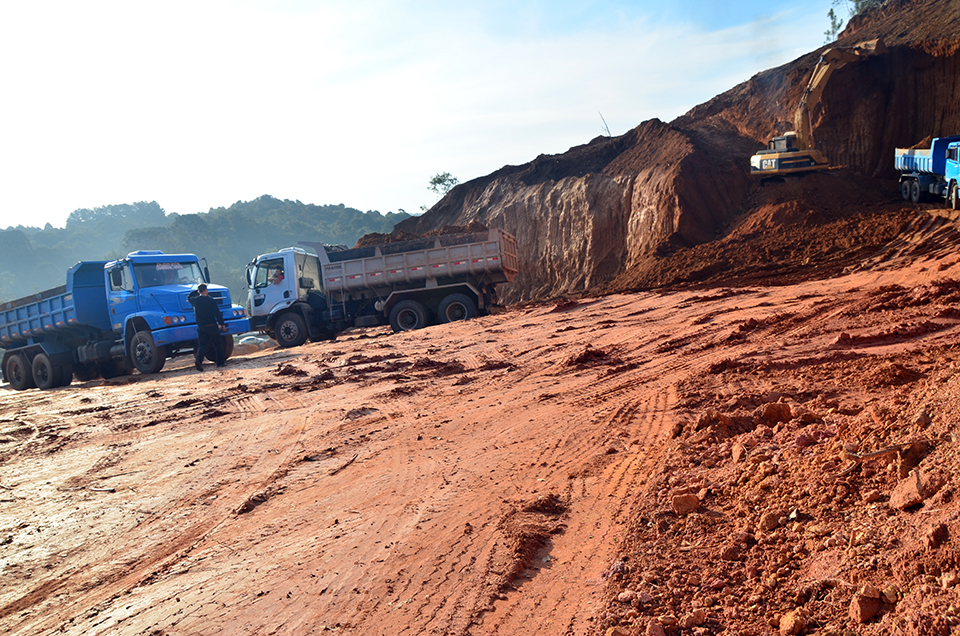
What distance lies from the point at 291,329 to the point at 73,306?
18.1ft

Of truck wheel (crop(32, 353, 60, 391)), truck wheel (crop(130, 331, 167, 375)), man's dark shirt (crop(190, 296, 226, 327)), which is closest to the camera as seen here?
man's dark shirt (crop(190, 296, 226, 327))

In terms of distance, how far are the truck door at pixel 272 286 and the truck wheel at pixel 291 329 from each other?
0.45 metres

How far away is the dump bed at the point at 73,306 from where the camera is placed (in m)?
16.1

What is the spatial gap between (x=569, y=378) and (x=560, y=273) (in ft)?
61.6

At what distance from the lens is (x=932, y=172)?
1808 cm

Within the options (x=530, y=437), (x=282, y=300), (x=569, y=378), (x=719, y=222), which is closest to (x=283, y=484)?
(x=530, y=437)

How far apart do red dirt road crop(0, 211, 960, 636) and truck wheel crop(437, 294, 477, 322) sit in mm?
6608

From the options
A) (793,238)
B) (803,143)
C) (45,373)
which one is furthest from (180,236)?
(793,238)

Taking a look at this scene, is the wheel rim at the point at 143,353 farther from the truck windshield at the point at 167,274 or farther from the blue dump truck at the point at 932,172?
the blue dump truck at the point at 932,172

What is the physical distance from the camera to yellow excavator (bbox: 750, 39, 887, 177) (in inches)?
863

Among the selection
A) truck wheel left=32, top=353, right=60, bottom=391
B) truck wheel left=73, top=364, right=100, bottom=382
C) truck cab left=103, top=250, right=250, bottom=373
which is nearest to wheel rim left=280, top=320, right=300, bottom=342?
truck cab left=103, top=250, right=250, bottom=373

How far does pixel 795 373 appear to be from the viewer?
21.7 feet

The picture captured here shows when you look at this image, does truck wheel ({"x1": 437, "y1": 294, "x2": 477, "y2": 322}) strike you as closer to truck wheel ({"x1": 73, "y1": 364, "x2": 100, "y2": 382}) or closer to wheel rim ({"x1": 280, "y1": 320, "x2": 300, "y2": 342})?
wheel rim ({"x1": 280, "y1": 320, "x2": 300, "y2": 342})

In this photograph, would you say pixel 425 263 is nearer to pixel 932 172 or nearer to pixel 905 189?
pixel 932 172
